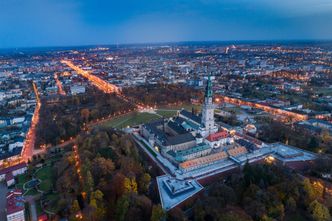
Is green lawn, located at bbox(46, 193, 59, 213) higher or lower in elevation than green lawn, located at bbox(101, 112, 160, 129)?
lower

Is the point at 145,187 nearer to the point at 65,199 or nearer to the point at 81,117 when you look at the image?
the point at 65,199

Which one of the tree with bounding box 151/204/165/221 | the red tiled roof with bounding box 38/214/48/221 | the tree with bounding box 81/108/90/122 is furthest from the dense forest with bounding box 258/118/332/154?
the tree with bounding box 81/108/90/122

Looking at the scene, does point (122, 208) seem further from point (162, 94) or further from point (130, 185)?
point (162, 94)

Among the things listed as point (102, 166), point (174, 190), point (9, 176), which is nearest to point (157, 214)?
point (174, 190)

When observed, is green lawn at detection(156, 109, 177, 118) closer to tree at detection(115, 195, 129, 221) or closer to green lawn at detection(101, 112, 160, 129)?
green lawn at detection(101, 112, 160, 129)

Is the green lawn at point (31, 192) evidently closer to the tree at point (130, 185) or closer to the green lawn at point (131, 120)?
the tree at point (130, 185)

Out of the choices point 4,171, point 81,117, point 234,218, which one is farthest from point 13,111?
point 234,218
